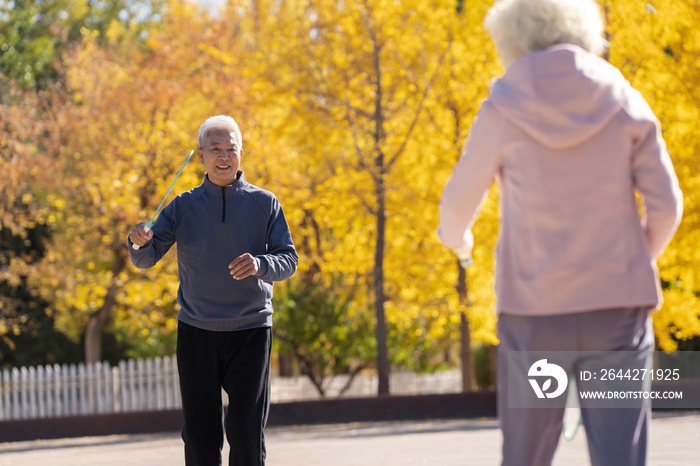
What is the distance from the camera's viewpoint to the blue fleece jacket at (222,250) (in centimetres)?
379

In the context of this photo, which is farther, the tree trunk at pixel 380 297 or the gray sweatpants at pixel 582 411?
the tree trunk at pixel 380 297

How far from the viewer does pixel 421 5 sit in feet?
48.5

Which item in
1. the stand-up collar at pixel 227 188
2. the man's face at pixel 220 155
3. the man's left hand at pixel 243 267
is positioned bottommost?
the man's left hand at pixel 243 267

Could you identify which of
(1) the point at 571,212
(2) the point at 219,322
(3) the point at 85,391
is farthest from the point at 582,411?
(3) the point at 85,391

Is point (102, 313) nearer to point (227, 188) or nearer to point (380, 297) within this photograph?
point (380, 297)

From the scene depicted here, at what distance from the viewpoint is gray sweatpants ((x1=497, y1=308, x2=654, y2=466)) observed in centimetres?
217

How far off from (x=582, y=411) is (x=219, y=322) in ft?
6.25

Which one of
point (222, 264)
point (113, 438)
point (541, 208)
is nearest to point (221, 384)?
point (222, 264)

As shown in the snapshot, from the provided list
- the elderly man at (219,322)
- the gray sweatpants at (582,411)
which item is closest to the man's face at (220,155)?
the elderly man at (219,322)

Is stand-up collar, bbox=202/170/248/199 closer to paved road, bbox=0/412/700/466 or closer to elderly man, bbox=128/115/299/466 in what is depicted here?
elderly man, bbox=128/115/299/466

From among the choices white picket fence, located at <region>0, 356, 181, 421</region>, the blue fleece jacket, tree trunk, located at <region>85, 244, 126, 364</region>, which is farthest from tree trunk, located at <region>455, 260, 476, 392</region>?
the blue fleece jacket

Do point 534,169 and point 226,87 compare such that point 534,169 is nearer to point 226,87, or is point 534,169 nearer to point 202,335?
point 202,335

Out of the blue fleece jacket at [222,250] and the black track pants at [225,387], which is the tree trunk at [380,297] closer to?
the blue fleece jacket at [222,250]

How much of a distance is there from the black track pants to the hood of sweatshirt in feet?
6.27
